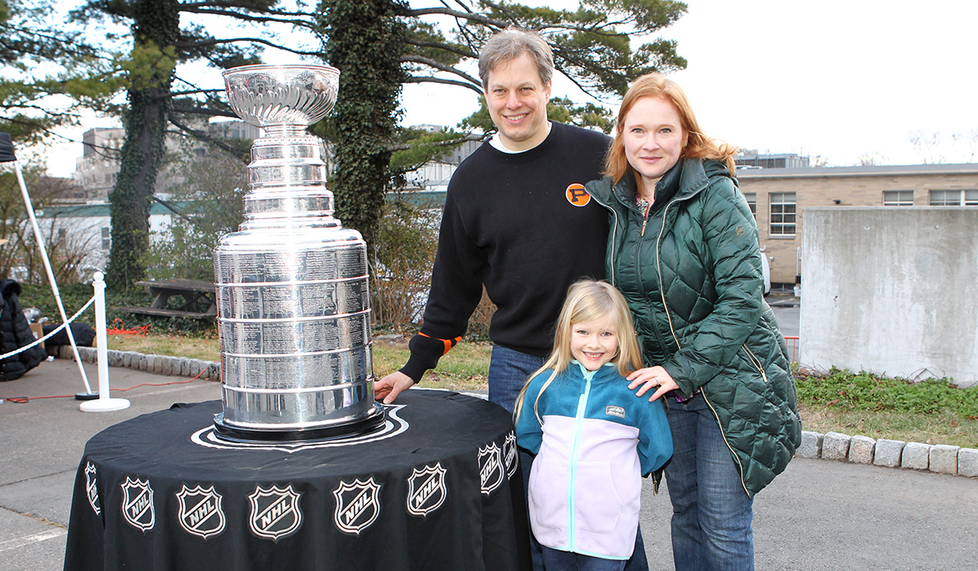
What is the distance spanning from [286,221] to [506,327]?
870 mm

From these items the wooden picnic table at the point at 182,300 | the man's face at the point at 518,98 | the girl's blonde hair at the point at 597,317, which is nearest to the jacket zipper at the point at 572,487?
the girl's blonde hair at the point at 597,317

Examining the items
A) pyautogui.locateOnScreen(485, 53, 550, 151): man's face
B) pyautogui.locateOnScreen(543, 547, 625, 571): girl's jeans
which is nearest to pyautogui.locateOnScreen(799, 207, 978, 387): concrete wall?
pyautogui.locateOnScreen(485, 53, 550, 151): man's face

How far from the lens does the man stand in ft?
7.52

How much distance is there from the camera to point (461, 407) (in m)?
2.22

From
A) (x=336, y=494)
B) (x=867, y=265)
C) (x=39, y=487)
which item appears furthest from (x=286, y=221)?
(x=867, y=265)

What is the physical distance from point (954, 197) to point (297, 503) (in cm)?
2996

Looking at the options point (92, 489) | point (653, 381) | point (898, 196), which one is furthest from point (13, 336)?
point (898, 196)

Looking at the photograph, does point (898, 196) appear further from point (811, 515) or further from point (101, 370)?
point (101, 370)

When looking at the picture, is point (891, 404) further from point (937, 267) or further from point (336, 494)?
point (336, 494)

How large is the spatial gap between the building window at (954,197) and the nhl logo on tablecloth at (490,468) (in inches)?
1127

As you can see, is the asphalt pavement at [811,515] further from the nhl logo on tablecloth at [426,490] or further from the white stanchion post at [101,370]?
the nhl logo on tablecloth at [426,490]

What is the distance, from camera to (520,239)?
2.35 metres

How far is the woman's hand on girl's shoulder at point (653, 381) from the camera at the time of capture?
6.39ft

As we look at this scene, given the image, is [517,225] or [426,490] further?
[517,225]
